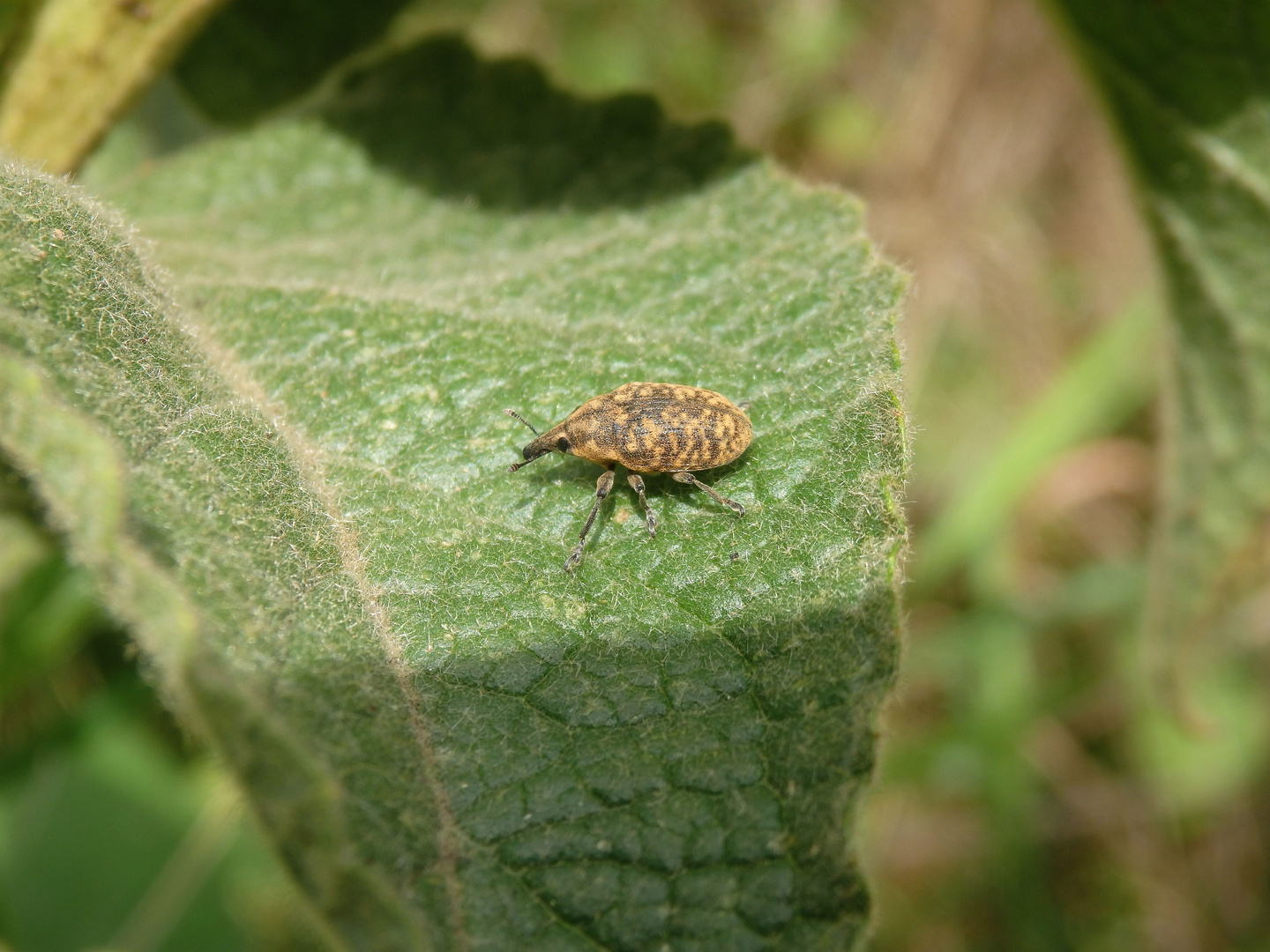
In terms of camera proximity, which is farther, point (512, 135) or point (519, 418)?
point (512, 135)

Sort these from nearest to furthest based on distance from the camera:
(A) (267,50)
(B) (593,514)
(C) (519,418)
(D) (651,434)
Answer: (B) (593,514)
(C) (519,418)
(D) (651,434)
(A) (267,50)

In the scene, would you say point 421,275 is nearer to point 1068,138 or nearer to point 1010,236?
point 1010,236

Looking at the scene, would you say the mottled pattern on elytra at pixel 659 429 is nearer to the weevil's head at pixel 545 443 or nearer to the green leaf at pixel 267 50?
the weevil's head at pixel 545 443

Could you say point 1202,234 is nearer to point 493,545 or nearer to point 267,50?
point 493,545

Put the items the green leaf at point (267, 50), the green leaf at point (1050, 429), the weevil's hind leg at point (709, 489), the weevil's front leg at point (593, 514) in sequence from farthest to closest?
the green leaf at point (1050, 429) < the green leaf at point (267, 50) < the weevil's hind leg at point (709, 489) < the weevil's front leg at point (593, 514)

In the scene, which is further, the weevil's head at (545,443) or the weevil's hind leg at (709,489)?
the weevil's head at (545,443)

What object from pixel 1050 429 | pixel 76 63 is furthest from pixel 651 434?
pixel 1050 429

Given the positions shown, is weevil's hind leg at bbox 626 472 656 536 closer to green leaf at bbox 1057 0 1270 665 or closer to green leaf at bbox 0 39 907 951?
green leaf at bbox 0 39 907 951

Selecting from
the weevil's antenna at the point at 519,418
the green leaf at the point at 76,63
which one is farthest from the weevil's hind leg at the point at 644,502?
the green leaf at the point at 76,63
